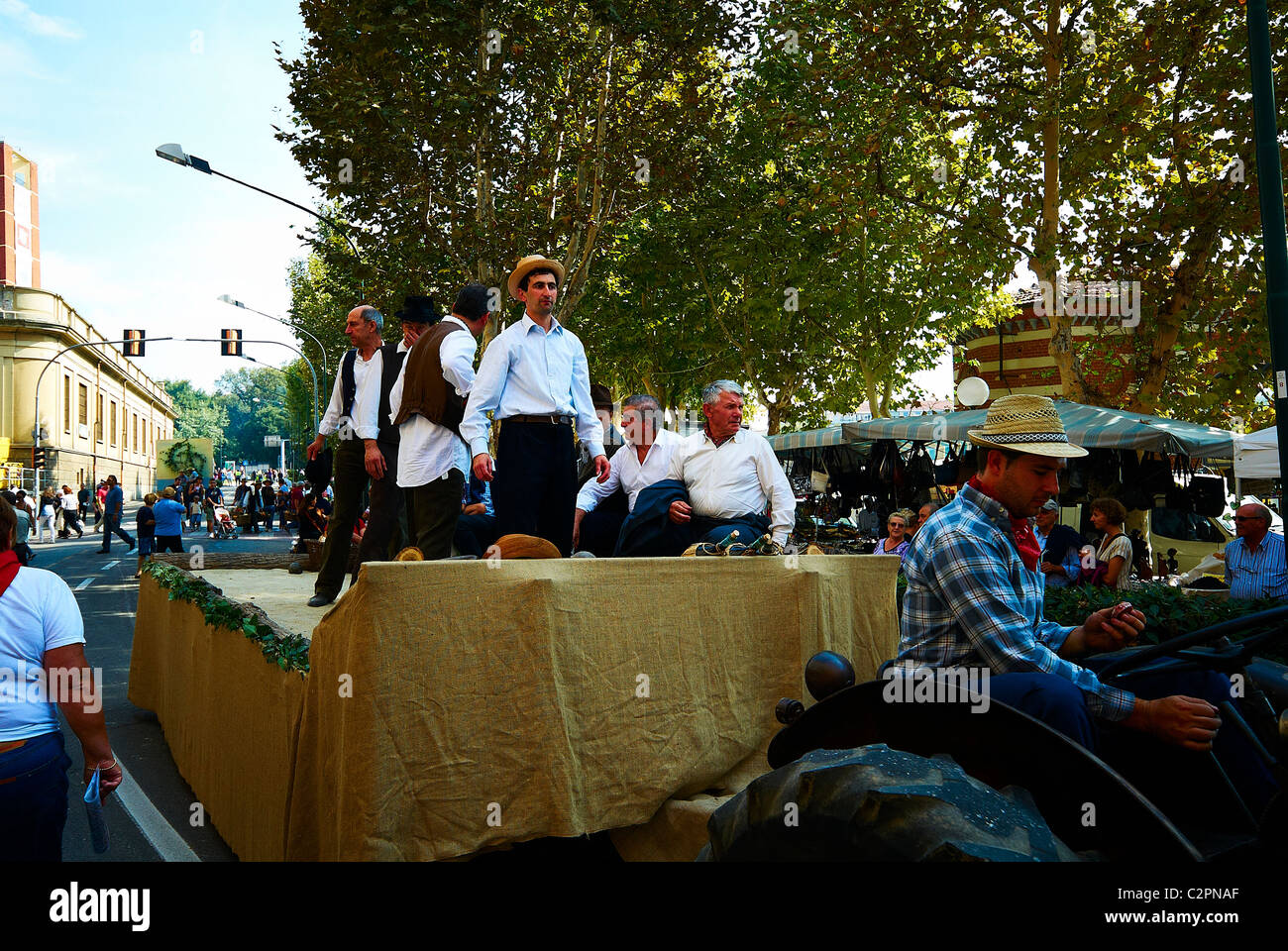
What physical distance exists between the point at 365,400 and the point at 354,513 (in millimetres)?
701

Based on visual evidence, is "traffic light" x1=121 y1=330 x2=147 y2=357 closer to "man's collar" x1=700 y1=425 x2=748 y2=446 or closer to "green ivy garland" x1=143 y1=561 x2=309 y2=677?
"green ivy garland" x1=143 y1=561 x2=309 y2=677

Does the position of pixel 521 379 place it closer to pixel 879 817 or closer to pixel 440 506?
pixel 440 506

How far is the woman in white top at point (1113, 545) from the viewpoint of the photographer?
10.4 metres

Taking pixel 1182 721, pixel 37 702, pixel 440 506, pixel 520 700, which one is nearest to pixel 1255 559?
pixel 440 506

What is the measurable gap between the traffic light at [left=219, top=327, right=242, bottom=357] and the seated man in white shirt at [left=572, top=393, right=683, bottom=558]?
37.7m

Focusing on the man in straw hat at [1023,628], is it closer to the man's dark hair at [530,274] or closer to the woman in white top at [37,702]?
the woman in white top at [37,702]

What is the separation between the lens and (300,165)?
17219mm

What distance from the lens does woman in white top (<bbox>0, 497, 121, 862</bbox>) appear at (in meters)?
2.95

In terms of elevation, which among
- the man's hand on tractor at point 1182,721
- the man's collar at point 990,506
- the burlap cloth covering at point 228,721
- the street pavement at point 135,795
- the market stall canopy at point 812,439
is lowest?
the street pavement at point 135,795

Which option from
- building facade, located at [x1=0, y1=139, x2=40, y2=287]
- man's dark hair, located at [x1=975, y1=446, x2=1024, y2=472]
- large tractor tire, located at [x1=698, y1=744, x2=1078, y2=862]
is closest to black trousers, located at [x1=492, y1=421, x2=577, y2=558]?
man's dark hair, located at [x1=975, y1=446, x2=1024, y2=472]

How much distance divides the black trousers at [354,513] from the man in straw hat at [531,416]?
3.69ft

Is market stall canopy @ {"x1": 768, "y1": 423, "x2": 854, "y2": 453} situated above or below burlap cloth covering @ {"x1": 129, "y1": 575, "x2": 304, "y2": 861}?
above

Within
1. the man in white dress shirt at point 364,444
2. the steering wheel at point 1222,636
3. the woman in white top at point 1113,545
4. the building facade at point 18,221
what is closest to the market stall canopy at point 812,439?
the woman in white top at point 1113,545

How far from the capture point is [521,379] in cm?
516
